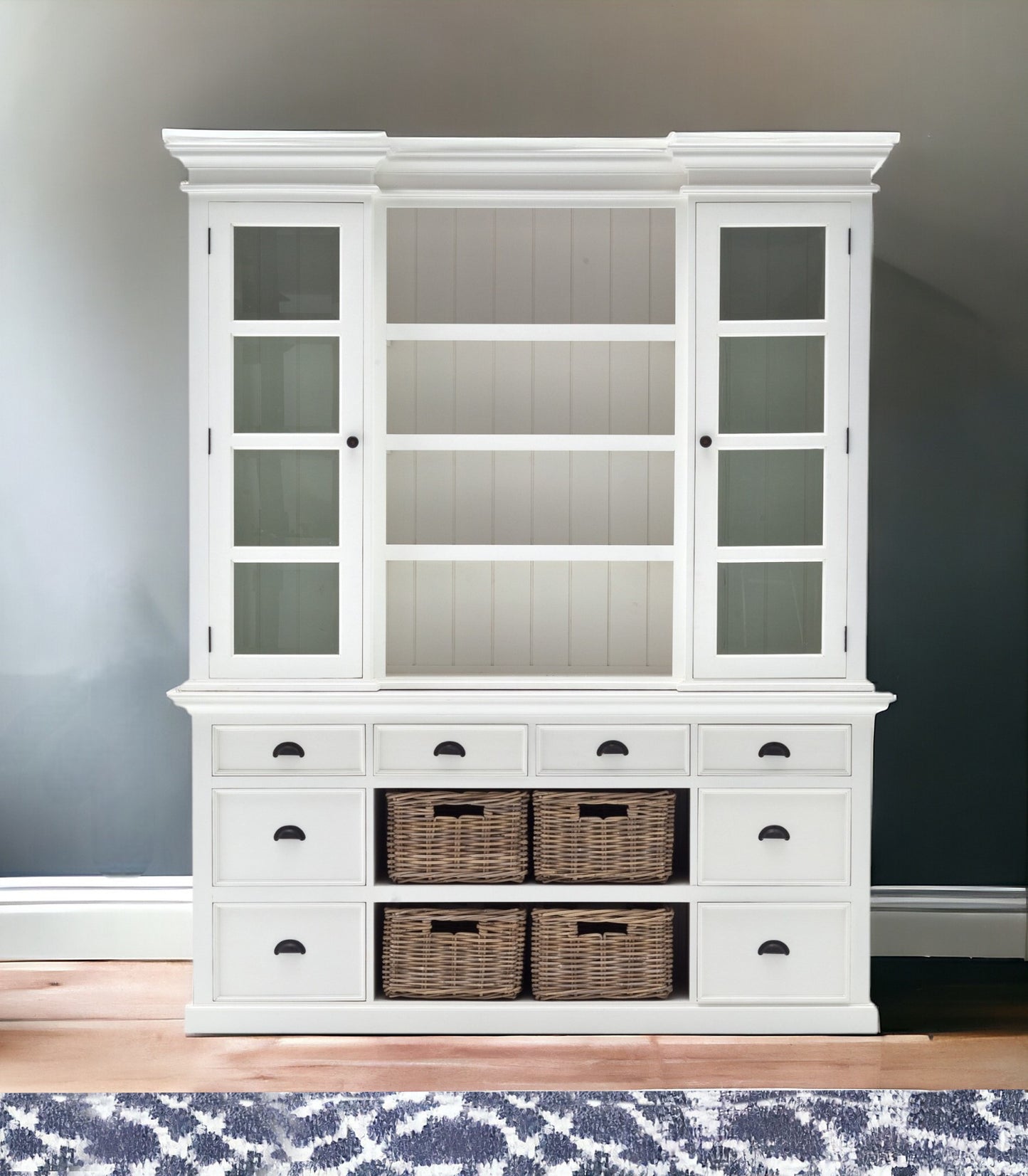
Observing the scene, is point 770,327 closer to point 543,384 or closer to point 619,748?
point 543,384

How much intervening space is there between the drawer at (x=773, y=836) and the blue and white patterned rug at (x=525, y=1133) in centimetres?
44

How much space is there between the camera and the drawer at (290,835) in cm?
227

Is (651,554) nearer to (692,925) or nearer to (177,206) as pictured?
(692,925)

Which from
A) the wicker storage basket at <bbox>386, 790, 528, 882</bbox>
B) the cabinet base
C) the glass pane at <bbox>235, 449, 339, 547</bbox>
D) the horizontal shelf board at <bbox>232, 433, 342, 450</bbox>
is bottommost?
the cabinet base

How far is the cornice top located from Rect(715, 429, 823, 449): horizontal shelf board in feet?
1.78

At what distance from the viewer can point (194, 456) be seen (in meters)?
2.27

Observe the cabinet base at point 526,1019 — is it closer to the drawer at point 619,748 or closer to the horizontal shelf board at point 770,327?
the drawer at point 619,748

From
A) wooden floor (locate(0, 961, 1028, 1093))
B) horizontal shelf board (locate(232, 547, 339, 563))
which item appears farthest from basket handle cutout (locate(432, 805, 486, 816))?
horizontal shelf board (locate(232, 547, 339, 563))

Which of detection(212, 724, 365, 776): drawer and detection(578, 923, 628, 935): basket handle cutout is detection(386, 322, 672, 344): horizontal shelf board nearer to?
detection(212, 724, 365, 776): drawer

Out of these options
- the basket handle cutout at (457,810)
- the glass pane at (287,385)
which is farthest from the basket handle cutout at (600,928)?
the glass pane at (287,385)

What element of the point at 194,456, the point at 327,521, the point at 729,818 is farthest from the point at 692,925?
the point at 194,456

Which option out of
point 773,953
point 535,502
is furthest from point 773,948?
point 535,502

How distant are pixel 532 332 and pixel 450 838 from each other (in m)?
1.16

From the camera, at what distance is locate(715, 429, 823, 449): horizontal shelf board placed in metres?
2.28
